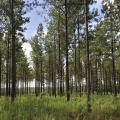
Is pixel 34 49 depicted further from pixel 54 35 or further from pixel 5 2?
pixel 5 2

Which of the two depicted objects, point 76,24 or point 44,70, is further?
point 44,70

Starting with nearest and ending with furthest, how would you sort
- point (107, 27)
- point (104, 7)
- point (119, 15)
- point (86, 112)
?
point (86, 112)
point (119, 15)
point (104, 7)
point (107, 27)

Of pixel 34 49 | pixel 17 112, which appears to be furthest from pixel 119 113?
pixel 34 49

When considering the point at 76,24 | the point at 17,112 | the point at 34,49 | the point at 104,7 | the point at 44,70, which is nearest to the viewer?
the point at 17,112

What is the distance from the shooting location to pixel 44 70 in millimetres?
68938

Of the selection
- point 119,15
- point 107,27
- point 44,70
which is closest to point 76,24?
point 107,27

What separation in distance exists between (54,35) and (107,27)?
869 centimetres

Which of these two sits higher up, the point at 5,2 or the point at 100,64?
the point at 5,2

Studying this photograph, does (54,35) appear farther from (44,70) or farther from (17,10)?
(44,70)

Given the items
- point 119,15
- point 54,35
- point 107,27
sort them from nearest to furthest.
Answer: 1. point 119,15
2. point 107,27
3. point 54,35

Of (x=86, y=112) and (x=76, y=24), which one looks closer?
(x=86, y=112)

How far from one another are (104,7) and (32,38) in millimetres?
28600

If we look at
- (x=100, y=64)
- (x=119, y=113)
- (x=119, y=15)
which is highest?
(x=119, y=15)

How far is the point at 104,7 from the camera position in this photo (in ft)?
101
